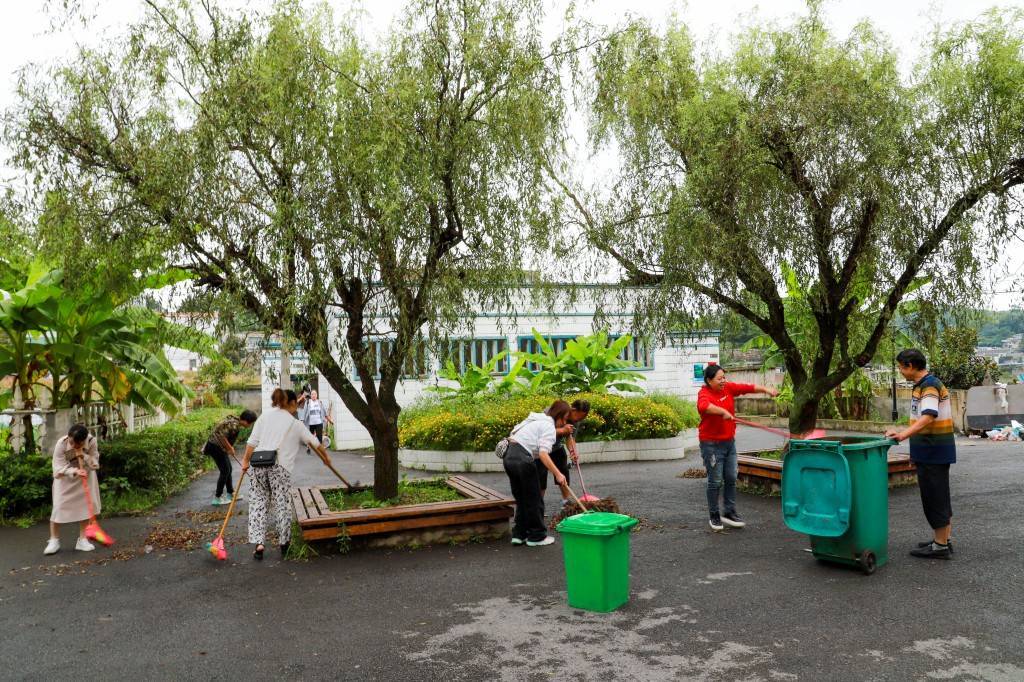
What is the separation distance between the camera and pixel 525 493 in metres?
7.28

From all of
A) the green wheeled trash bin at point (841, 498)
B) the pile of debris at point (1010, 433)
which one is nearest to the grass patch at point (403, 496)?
the green wheeled trash bin at point (841, 498)

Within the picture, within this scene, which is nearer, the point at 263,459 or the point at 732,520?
the point at 263,459

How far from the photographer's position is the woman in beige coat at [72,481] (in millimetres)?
7887

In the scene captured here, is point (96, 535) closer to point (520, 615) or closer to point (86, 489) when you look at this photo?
point (86, 489)

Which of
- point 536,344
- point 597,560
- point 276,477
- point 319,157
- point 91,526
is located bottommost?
point 91,526

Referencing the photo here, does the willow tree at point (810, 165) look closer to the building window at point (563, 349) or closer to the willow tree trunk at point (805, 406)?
the willow tree trunk at point (805, 406)

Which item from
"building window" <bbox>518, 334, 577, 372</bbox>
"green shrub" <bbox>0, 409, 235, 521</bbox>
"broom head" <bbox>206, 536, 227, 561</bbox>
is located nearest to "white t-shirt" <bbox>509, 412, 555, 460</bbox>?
"broom head" <bbox>206, 536, 227, 561</bbox>

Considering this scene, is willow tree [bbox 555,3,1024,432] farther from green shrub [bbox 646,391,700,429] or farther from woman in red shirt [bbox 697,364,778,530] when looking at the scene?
green shrub [bbox 646,391,700,429]

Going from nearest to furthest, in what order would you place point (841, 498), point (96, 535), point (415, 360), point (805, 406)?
1. point (841, 498)
2. point (415, 360)
3. point (96, 535)
4. point (805, 406)

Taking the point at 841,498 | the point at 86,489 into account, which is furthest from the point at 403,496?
the point at 841,498

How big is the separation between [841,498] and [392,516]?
13.4ft

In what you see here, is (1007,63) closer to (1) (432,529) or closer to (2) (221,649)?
(1) (432,529)

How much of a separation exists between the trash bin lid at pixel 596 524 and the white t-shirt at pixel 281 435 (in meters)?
3.11

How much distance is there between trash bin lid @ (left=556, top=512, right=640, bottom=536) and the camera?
5.24 m
